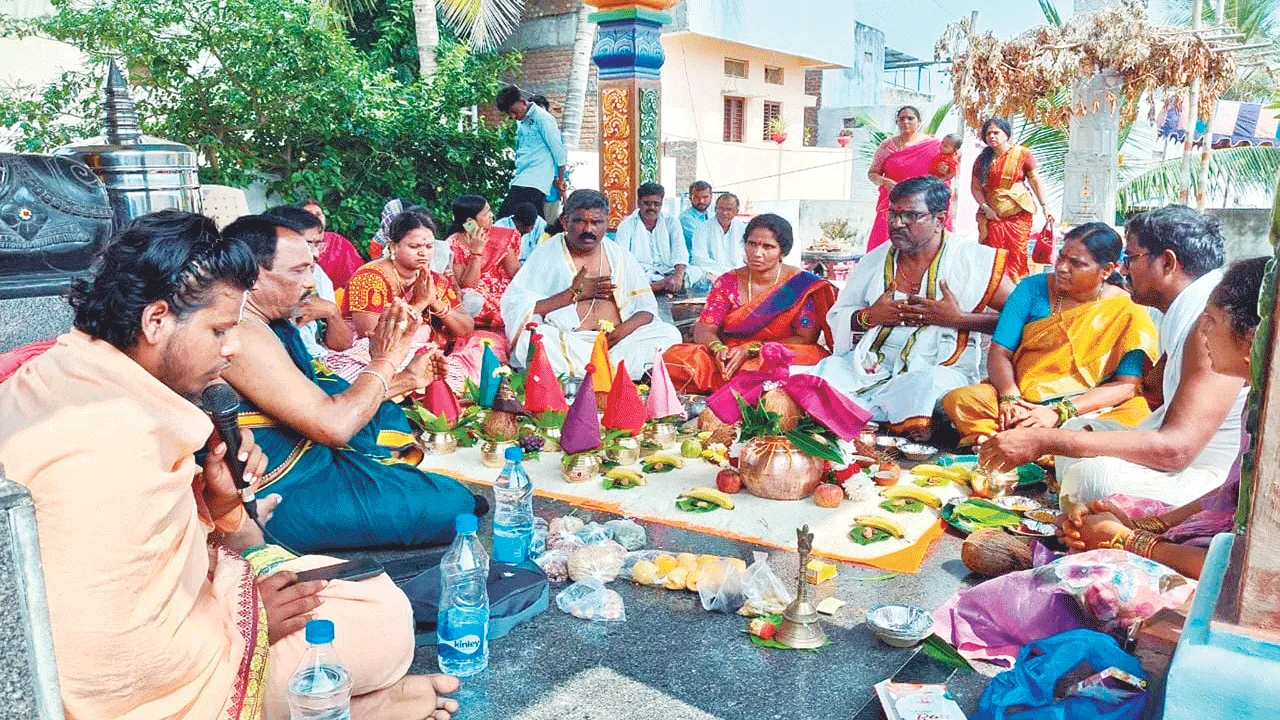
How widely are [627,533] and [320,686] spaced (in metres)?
1.70

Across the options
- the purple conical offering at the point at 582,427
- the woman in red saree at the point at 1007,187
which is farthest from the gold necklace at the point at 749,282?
the woman in red saree at the point at 1007,187

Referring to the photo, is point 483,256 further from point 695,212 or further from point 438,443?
point 695,212

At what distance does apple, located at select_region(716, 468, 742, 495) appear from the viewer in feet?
13.9

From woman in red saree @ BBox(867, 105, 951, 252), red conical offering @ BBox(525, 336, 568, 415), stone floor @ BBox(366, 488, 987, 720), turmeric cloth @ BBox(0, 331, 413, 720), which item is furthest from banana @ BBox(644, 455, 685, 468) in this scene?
woman in red saree @ BBox(867, 105, 951, 252)

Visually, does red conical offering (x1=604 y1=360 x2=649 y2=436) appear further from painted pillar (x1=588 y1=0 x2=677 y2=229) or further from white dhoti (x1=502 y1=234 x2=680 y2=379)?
painted pillar (x1=588 y1=0 x2=677 y2=229)

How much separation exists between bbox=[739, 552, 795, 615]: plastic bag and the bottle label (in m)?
0.89

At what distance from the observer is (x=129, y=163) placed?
350 centimetres

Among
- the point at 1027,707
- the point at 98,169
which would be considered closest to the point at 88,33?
the point at 98,169

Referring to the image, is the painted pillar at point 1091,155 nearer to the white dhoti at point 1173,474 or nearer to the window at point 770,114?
the white dhoti at point 1173,474

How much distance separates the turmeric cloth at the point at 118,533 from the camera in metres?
1.57

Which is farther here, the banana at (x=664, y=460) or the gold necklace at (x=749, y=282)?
the gold necklace at (x=749, y=282)

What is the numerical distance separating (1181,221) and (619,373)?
264cm

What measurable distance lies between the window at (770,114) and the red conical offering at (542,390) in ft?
55.6

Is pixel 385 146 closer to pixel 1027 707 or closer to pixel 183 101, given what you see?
pixel 183 101
